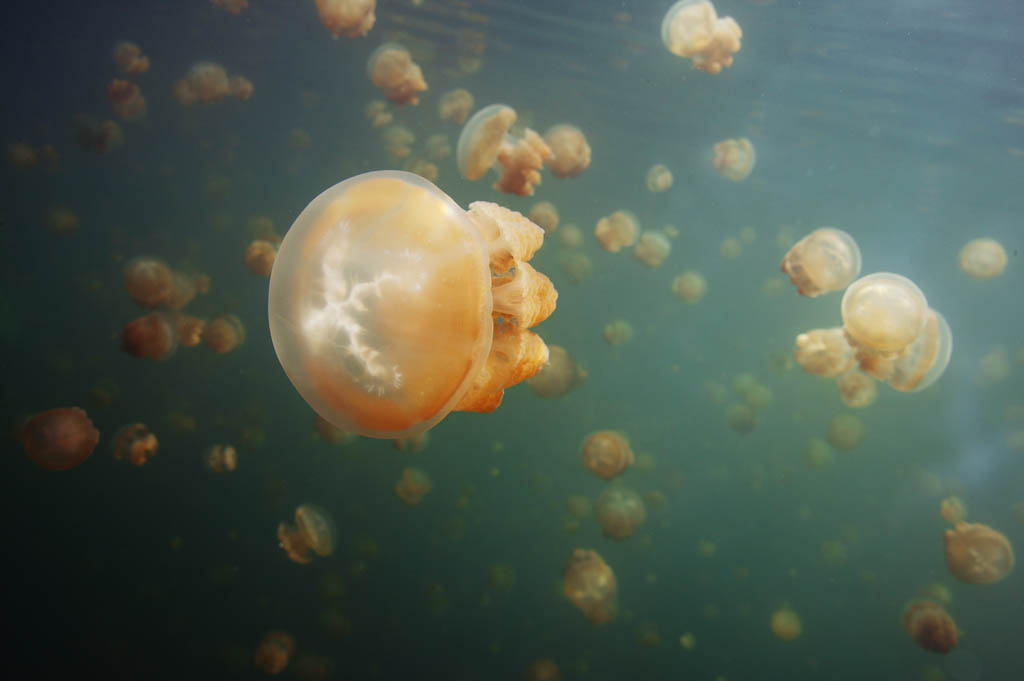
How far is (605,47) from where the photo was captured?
27.4 ft

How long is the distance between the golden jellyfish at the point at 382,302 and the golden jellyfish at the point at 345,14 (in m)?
5.43

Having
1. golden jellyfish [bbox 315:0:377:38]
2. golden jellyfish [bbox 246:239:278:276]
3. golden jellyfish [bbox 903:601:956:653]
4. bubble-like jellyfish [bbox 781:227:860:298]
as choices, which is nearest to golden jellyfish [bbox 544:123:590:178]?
bubble-like jellyfish [bbox 781:227:860:298]

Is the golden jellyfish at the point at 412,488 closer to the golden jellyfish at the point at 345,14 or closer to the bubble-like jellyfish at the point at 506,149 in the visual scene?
the bubble-like jellyfish at the point at 506,149

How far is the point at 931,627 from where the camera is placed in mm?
6004

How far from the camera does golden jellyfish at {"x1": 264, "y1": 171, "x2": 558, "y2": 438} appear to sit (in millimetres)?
1592

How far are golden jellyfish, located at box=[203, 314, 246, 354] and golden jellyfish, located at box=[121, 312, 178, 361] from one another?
632 millimetres

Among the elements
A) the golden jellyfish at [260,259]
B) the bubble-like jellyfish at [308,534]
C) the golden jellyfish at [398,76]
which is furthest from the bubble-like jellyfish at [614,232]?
the bubble-like jellyfish at [308,534]

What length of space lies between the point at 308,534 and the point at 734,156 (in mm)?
9846

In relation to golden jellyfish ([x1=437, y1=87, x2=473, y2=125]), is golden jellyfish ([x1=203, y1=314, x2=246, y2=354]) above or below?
below

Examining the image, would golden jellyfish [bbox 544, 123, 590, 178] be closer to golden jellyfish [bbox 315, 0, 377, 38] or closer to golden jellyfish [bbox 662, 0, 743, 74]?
golden jellyfish [bbox 662, 0, 743, 74]

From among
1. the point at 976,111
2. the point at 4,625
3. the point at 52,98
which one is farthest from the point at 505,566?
the point at 52,98

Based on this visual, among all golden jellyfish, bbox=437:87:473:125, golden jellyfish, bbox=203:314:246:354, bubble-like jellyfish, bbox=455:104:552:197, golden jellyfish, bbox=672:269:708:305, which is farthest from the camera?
golden jellyfish, bbox=672:269:708:305

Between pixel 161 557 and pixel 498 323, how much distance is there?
31.2 ft

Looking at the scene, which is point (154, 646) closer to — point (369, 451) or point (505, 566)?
point (369, 451)
